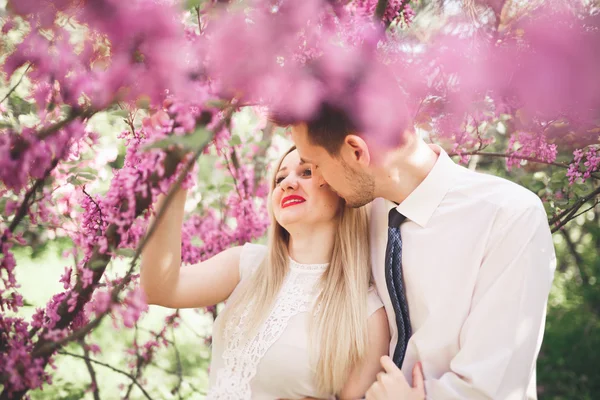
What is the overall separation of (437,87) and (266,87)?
76 centimetres

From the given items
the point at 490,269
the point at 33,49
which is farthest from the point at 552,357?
the point at 33,49

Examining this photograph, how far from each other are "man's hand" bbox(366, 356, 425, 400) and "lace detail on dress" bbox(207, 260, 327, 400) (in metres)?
0.42

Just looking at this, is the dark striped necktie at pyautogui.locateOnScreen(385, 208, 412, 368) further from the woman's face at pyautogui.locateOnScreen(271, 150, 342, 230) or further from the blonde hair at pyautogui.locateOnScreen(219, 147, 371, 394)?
the woman's face at pyautogui.locateOnScreen(271, 150, 342, 230)

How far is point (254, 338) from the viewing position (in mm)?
2141

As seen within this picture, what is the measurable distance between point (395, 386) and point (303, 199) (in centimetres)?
81

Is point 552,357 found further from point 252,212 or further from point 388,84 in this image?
point 388,84

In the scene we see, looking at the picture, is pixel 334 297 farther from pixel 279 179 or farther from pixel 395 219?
pixel 279 179

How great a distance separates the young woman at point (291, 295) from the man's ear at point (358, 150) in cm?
27

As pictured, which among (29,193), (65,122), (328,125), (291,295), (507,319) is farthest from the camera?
(291,295)

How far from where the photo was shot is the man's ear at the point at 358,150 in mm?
1971

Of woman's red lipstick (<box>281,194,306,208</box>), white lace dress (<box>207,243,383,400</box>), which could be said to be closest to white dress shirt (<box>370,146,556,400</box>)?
white lace dress (<box>207,243,383,400</box>)

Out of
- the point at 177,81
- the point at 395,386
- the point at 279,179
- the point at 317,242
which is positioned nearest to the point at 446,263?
the point at 395,386

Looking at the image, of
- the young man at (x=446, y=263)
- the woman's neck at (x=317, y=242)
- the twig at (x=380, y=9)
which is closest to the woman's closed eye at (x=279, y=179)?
the woman's neck at (x=317, y=242)

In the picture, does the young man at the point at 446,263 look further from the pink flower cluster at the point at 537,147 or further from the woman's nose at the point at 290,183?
the pink flower cluster at the point at 537,147
